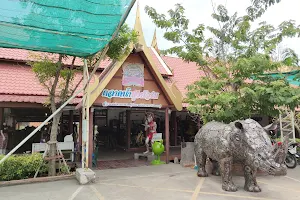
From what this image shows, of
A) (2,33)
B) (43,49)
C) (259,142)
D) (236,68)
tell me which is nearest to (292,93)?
(236,68)

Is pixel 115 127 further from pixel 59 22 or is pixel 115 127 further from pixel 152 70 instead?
pixel 59 22

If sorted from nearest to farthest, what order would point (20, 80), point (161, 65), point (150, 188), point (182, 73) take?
point (150, 188)
point (20, 80)
point (161, 65)
point (182, 73)

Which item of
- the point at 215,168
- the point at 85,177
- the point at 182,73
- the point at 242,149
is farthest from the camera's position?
the point at 182,73

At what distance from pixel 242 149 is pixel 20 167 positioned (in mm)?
5982

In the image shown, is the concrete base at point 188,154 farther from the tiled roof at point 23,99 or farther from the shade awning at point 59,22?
the shade awning at point 59,22

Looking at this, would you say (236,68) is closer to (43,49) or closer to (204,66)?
(204,66)

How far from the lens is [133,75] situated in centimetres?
854

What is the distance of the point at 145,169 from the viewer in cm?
802

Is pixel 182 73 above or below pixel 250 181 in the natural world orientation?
above

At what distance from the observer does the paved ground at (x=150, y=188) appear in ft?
17.1

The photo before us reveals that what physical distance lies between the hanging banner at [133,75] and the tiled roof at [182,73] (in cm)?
375

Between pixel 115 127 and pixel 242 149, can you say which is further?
pixel 115 127

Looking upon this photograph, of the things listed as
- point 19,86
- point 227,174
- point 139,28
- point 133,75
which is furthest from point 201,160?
point 19,86

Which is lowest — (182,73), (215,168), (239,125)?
(215,168)
